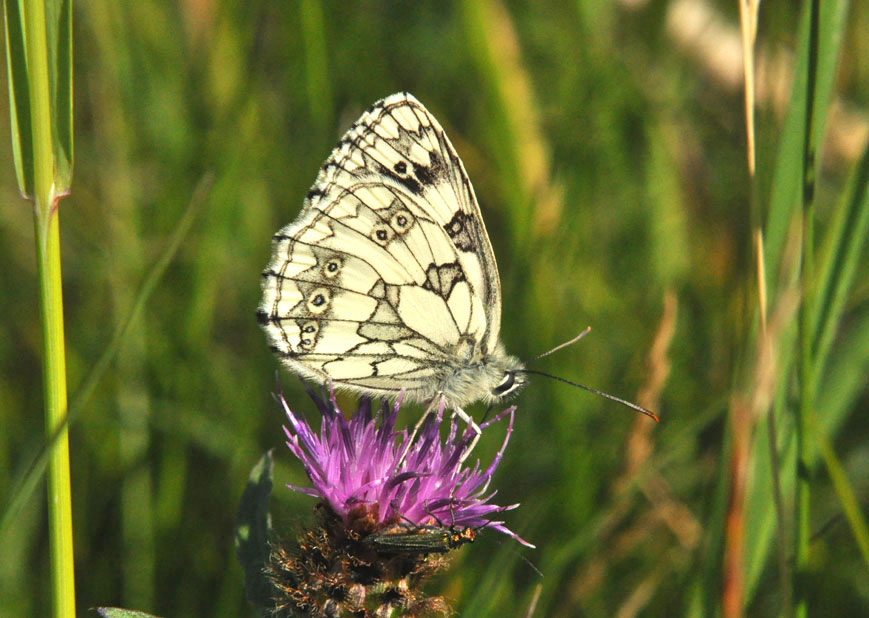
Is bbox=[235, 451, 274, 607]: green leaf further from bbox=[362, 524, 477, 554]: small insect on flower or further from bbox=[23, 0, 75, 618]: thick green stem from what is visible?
bbox=[23, 0, 75, 618]: thick green stem

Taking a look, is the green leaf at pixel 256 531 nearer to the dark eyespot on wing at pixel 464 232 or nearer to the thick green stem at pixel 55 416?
the thick green stem at pixel 55 416

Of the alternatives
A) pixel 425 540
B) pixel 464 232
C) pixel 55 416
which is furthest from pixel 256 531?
pixel 464 232

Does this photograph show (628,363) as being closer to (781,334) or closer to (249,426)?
(781,334)

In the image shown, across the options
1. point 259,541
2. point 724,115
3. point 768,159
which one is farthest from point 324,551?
point 724,115

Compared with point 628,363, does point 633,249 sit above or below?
above

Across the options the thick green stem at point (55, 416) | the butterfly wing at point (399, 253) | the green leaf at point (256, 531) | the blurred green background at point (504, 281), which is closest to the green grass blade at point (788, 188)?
the blurred green background at point (504, 281)

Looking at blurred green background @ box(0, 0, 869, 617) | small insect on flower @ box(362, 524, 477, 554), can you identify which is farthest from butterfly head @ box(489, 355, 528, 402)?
small insect on flower @ box(362, 524, 477, 554)
